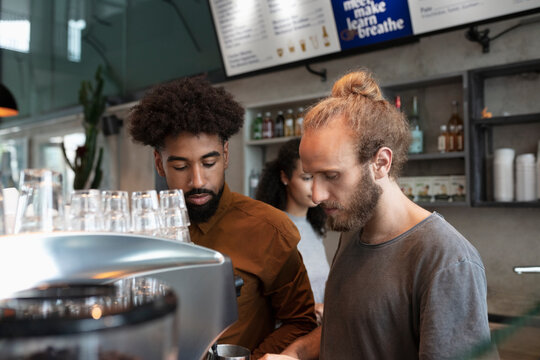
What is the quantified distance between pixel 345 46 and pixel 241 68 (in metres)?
0.95

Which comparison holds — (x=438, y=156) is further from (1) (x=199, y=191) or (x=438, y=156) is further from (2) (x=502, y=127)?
(1) (x=199, y=191)

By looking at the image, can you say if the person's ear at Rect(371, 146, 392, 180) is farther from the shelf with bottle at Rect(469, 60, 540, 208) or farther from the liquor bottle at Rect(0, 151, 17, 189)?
the liquor bottle at Rect(0, 151, 17, 189)

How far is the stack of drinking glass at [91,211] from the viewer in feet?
2.15

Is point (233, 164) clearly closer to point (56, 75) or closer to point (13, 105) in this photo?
point (13, 105)

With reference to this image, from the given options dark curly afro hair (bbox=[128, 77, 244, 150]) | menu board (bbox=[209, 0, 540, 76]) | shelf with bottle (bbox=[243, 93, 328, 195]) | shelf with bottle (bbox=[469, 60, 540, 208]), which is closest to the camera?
dark curly afro hair (bbox=[128, 77, 244, 150])

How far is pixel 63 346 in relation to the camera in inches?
16.2

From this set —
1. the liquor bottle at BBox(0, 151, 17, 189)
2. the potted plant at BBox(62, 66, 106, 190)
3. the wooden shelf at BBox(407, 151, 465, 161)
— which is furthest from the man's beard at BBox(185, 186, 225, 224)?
the liquor bottle at BBox(0, 151, 17, 189)

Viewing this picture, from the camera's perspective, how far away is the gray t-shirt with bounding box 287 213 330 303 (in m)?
2.26

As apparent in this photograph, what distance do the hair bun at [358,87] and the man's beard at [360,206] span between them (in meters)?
0.22

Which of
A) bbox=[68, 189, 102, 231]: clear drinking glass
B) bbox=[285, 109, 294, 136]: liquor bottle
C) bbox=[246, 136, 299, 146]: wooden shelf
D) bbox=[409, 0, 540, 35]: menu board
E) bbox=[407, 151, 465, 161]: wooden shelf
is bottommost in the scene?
bbox=[68, 189, 102, 231]: clear drinking glass

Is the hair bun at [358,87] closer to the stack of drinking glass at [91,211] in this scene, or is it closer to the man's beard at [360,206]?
the man's beard at [360,206]

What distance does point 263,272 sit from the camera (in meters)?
1.42

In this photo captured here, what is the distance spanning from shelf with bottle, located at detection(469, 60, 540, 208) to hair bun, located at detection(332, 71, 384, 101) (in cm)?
173

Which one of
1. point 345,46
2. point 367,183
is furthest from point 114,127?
point 367,183
